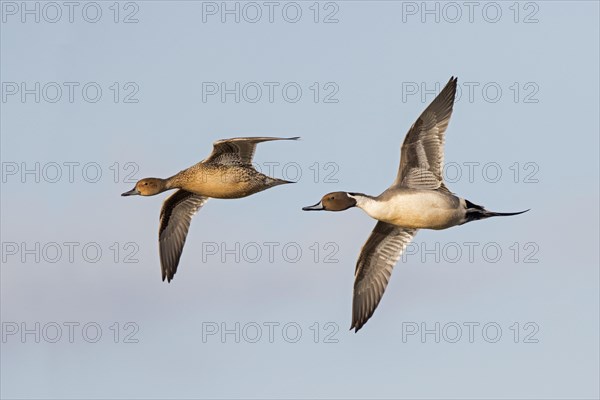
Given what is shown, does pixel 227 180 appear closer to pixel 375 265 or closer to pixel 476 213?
pixel 375 265

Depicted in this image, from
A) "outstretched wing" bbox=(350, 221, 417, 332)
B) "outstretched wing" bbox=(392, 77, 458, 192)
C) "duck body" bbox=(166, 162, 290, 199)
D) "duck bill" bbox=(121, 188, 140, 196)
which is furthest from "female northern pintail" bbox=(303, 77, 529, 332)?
"duck bill" bbox=(121, 188, 140, 196)

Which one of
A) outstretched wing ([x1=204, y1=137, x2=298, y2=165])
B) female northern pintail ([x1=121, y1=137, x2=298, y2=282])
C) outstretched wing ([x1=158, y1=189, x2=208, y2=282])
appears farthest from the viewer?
outstretched wing ([x1=158, y1=189, x2=208, y2=282])

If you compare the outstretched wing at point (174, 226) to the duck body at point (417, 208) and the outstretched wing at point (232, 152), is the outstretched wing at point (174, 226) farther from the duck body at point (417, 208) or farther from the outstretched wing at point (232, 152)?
the duck body at point (417, 208)

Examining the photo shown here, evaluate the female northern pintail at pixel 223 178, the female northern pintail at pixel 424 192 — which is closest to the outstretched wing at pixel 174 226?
the female northern pintail at pixel 223 178

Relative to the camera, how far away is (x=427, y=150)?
58.5ft

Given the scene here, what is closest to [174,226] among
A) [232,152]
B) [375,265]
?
[232,152]

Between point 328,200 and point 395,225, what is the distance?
1084 millimetres

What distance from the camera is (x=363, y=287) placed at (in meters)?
19.2

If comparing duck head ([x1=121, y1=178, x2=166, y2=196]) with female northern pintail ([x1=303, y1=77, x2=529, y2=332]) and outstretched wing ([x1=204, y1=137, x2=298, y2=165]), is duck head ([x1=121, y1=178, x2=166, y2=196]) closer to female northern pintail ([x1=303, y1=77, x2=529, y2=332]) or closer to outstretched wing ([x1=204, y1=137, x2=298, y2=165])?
outstretched wing ([x1=204, y1=137, x2=298, y2=165])

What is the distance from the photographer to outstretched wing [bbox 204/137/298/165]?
1917cm

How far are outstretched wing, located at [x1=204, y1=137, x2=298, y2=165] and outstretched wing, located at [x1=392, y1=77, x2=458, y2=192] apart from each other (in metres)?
2.34

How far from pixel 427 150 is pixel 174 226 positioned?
17.1ft

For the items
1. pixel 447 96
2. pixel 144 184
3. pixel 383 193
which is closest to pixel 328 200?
pixel 383 193

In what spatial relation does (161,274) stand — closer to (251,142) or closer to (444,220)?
(251,142)
